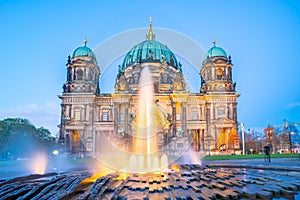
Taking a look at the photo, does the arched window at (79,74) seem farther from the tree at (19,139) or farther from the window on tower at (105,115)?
the tree at (19,139)

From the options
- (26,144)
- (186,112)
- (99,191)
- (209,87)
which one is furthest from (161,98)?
(99,191)

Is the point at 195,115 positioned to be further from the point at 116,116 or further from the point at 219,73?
the point at 116,116

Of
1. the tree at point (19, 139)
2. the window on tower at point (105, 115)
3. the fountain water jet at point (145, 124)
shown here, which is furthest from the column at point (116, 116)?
the tree at point (19, 139)

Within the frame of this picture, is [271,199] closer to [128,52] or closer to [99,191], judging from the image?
[99,191]

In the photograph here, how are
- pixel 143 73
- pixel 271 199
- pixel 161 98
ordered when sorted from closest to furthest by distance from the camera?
pixel 271 199 < pixel 161 98 < pixel 143 73

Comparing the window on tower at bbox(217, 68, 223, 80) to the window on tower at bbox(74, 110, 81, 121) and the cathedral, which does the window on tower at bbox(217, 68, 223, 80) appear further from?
the window on tower at bbox(74, 110, 81, 121)

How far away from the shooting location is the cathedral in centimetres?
5088

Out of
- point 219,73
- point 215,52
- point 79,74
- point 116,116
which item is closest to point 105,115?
point 116,116

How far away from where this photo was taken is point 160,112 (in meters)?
54.3

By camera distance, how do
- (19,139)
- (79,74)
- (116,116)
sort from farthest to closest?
(19,139) < (79,74) < (116,116)

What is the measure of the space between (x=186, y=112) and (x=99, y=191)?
153ft

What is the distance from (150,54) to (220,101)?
21.5 metres

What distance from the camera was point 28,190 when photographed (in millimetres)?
7719

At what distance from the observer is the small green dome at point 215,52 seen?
57031 mm
